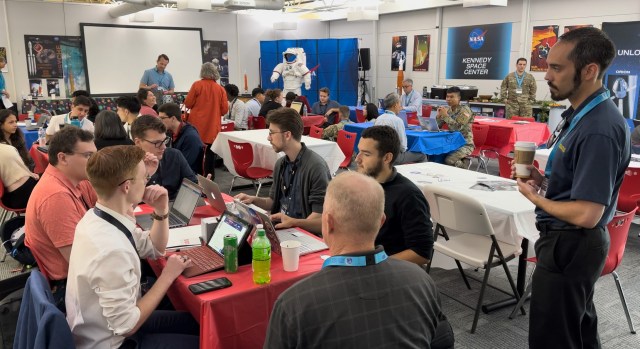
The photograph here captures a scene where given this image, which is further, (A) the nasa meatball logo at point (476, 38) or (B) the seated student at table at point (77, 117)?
(A) the nasa meatball logo at point (476, 38)

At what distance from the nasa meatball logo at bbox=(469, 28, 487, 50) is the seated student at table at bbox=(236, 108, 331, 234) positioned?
919cm

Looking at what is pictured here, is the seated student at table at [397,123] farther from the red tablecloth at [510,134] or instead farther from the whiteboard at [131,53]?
the whiteboard at [131,53]

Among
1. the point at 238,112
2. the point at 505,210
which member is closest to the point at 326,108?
the point at 238,112

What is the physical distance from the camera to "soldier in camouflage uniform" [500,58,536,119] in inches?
372

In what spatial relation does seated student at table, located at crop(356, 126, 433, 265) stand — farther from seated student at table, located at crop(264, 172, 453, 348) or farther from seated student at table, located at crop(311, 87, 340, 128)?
seated student at table, located at crop(311, 87, 340, 128)

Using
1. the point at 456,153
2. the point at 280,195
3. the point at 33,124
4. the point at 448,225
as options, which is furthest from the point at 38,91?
the point at 448,225

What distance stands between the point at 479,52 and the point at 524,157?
10041 millimetres

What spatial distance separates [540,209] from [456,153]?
15.9ft

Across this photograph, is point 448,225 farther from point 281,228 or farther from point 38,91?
point 38,91

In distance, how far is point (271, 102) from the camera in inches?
323

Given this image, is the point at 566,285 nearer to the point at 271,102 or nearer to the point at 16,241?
the point at 16,241

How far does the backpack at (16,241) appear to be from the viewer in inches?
111

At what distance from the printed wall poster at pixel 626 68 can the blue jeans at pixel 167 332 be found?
320 inches

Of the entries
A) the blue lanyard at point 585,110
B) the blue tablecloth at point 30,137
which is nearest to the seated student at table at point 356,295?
the blue lanyard at point 585,110
